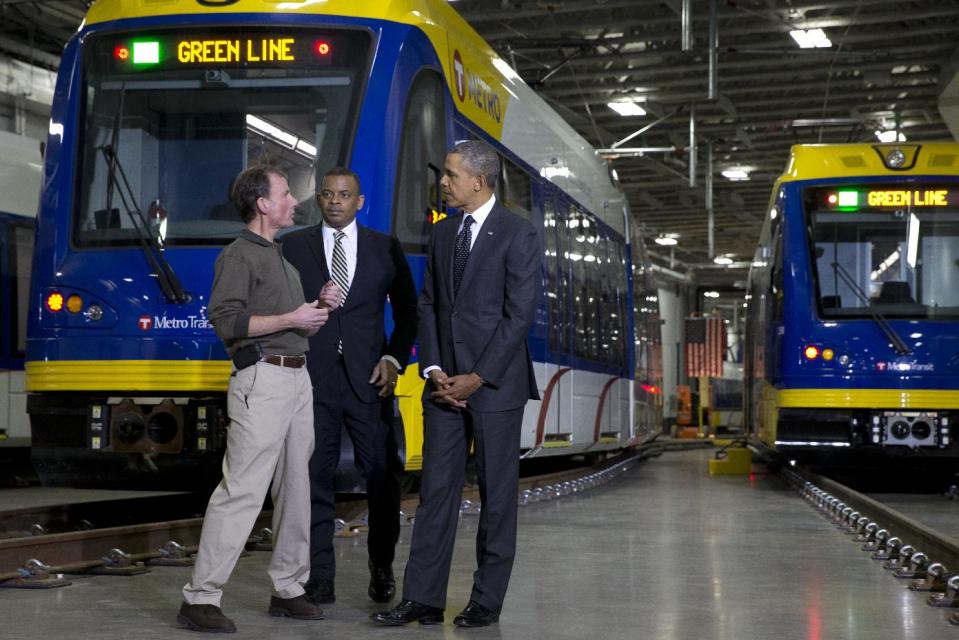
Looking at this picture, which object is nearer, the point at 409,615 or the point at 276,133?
the point at 409,615

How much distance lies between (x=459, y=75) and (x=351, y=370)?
3.78 meters

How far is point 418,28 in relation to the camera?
27.6 ft

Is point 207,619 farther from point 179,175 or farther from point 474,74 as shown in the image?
point 474,74

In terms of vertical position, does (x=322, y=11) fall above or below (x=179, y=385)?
above

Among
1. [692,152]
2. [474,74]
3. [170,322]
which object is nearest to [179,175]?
[170,322]

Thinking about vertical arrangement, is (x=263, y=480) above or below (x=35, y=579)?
above

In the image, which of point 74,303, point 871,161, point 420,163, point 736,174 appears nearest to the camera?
point 74,303

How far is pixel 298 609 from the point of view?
18.0 ft

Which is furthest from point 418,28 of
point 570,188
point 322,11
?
point 570,188

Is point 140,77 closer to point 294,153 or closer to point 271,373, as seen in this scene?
point 294,153

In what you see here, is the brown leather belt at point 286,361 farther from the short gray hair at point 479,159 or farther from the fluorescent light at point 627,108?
the fluorescent light at point 627,108

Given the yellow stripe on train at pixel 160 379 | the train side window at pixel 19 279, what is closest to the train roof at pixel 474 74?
the yellow stripe on train at pixel 160 379

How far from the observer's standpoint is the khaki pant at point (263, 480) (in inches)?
203

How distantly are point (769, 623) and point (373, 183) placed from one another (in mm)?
3497
